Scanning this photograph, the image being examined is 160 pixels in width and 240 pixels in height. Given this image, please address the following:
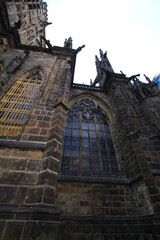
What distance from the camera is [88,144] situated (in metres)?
6.19

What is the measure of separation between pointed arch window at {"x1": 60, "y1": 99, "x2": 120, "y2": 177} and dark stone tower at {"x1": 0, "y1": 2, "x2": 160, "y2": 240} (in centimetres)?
4

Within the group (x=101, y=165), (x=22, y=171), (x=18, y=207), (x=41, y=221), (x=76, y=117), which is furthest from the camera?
(x=76, y=117)

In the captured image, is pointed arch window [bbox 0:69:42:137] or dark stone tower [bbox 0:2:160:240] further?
pointed arch window [bbox 0:69:42:137]

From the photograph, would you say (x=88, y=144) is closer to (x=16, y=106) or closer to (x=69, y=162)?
(x=69, y=162)

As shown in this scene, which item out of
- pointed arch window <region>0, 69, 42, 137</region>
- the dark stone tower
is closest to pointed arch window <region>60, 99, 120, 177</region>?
the dark stone tower

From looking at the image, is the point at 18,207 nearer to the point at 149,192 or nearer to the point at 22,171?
the point at 22,171

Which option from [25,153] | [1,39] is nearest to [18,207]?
[25,153]

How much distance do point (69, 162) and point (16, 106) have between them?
3.30m

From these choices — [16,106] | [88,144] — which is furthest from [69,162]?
[16,106]

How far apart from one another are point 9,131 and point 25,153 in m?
1.37

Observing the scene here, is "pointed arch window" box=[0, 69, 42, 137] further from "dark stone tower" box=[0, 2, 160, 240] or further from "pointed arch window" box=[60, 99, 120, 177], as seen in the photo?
"pointed arch window" box=[60, 99, 120, 177]

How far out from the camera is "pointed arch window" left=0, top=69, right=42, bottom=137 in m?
4.01

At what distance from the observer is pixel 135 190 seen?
→ 14.3 ft

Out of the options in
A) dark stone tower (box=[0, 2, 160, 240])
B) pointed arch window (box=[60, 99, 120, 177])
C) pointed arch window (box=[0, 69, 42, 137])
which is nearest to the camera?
dark stone tower (box=[0, 2, 160, 240])
